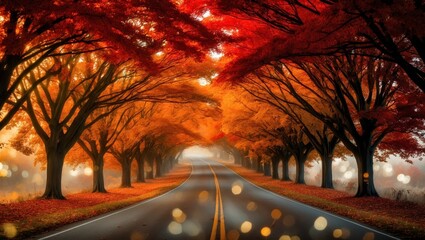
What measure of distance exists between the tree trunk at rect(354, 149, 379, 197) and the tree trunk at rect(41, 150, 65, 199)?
16268 millimetres

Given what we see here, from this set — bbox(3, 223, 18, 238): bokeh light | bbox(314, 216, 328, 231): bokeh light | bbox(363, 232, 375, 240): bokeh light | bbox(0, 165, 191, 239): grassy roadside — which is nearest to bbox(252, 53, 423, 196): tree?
bbox(314, 216, 328, 231): bokeh light

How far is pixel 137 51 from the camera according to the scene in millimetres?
13672

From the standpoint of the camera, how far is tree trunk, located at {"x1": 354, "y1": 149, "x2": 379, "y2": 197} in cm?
Answer: 2252

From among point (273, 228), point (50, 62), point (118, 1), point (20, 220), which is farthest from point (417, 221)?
point (50, 62)

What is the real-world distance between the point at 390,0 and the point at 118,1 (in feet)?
25.1

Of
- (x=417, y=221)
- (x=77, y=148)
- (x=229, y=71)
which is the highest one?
(x=229, y=71)

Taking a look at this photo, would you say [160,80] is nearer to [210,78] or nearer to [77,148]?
[210,78]

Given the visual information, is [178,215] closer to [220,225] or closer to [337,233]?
[220,225]

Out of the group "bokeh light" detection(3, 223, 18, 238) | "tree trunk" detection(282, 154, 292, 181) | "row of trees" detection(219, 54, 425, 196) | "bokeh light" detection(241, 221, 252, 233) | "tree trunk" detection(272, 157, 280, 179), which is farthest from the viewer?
"tree trunk" detection(272, 157, 280, 179)


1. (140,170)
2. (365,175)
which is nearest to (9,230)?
(365,175)

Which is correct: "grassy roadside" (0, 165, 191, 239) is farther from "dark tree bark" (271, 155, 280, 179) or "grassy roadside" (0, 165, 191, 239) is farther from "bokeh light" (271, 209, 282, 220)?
"dark tree bark" (271, 155, 280, 179)

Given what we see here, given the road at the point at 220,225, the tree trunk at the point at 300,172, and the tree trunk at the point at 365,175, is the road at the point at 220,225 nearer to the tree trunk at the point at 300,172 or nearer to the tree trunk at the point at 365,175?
the tree trunk at the point at 365,175

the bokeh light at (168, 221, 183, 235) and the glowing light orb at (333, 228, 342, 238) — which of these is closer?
the glowing light orb at (333, 228, 342, 238)

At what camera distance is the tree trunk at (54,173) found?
69.8 ft
